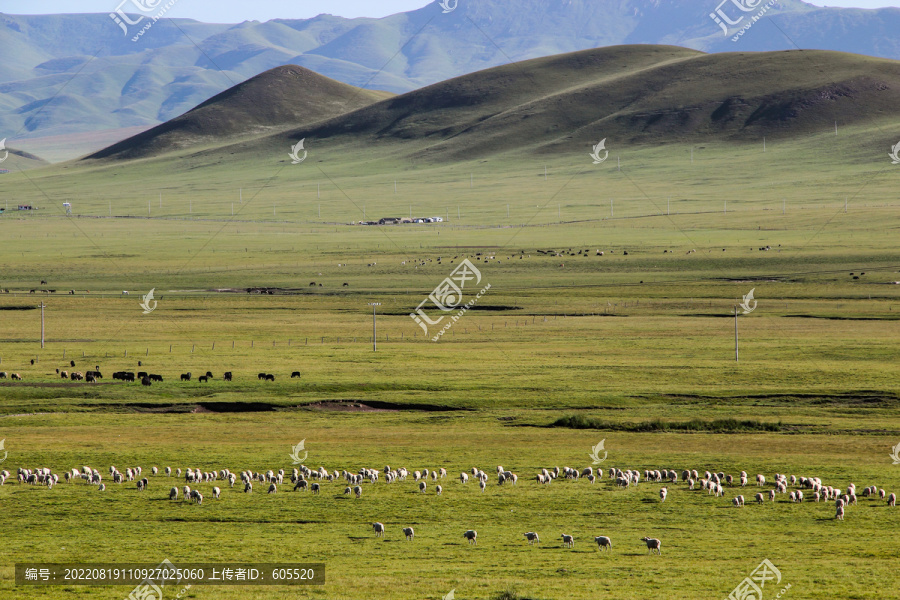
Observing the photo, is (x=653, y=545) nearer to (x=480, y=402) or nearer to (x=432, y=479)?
(x=432, y=479)

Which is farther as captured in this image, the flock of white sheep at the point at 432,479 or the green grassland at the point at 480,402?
the flock of white sheep at the point at 432,479

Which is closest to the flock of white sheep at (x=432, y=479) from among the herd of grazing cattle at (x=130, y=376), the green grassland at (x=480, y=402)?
the green grassland at (x=480, y=402)

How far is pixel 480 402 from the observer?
153ft

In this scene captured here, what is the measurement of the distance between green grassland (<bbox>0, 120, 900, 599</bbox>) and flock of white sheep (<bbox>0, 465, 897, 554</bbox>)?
583 millimetres

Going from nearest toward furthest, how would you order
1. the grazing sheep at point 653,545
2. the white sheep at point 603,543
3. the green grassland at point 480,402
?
the green grassland at point 480,402, the grazing sheep at point 653,545, the white sheep at point 603,543

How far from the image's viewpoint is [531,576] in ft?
70.8

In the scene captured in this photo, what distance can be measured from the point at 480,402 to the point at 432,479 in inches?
566

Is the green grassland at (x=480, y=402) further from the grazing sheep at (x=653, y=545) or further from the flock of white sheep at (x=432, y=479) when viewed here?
the flock of white sheep at (x=432, y=479)

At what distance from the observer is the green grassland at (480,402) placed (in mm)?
23500

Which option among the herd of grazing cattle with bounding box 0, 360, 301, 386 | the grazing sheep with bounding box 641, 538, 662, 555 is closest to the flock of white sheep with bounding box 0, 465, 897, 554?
the grazing sheep with bounding box 641, 538, 662, 555

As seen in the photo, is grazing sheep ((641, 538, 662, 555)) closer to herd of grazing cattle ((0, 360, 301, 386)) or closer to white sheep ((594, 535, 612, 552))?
white sheep ((594, 535, 612, 552))

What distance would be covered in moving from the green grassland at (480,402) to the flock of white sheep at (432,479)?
1.91 ft

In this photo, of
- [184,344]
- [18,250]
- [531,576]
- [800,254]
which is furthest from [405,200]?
[531,576]

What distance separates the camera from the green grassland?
2350 centimetres
